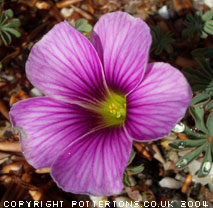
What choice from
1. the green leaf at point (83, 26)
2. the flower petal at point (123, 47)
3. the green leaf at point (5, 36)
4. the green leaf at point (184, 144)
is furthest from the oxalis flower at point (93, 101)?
the green leaf at point (5, 36)

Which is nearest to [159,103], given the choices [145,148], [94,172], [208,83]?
[94,172]

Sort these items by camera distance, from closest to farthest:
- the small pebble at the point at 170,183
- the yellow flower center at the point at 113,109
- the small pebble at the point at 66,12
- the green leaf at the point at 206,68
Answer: the yellow flower center at the point at 113,109 → the green leaf at the point at 206,68 → the small pebble at the point at 170,183 → the small pebble at the point at 66,12

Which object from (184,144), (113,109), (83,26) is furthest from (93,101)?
(83,26)

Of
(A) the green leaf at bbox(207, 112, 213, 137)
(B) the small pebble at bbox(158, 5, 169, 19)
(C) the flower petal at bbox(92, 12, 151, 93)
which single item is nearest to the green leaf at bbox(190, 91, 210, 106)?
(A) the green leaf at bbox(207, 112, 213, 137)

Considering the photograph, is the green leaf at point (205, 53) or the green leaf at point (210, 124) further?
the green leaf at point (205, 53)

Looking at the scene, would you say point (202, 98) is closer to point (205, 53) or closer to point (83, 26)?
point (205, 53)

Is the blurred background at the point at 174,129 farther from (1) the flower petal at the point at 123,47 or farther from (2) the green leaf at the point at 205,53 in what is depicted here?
(1) the flower petal at the point at 123,47

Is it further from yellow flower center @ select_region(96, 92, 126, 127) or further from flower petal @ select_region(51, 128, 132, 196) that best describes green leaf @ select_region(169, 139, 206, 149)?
flower petal @ select_region(51, 128, 132, 196)

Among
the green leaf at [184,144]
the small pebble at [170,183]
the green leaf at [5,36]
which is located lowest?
the small pebble at [170,183]
